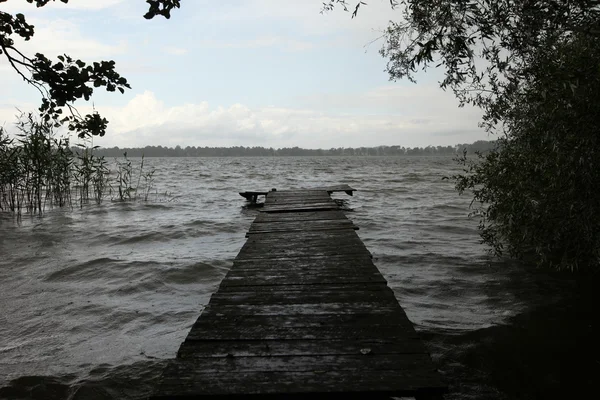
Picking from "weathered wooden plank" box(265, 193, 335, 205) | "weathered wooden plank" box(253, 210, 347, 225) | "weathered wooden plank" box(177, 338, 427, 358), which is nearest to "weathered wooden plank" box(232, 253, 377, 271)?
"weathered wooden plank" box(177, 338, 427, 358)

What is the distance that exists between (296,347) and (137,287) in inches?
198

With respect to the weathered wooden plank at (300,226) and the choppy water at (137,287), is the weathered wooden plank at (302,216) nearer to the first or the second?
the weathered wooden plank at (300,226)

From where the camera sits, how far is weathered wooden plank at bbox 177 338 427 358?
2855 mm

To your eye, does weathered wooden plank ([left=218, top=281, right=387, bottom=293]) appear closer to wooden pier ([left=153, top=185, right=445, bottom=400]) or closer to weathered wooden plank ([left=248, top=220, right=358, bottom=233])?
wooden pier ([left=153, top=185, right=445, bottom=400])

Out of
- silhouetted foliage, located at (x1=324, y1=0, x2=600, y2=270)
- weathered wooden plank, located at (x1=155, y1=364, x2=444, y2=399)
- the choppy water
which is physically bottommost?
the choppy water

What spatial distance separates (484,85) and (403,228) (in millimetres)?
6116

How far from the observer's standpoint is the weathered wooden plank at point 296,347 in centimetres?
286

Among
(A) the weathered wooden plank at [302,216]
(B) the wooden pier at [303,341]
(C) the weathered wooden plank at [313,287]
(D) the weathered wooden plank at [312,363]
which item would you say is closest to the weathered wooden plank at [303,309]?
(B) the wooden pier at [303,341]

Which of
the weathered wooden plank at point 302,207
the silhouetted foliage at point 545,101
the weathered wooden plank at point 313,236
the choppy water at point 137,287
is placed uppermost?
the silhouetted foliage at point 545,101

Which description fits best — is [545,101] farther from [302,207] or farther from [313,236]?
[302,207]

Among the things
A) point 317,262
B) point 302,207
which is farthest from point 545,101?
point 302,207

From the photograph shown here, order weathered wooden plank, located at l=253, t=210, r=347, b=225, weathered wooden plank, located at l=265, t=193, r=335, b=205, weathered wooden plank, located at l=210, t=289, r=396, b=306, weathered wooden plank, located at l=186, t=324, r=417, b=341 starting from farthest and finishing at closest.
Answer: weathered wooden plank, located at l=265, t=193, r=335, b=205, weathered wooden plank, located at l=253, t=210, r=347, b=225, weathered wooden plank, located at l=210, t=289, r=396, b=306, weathered wooden plank, located at l=186, t=324, r=417, b=341

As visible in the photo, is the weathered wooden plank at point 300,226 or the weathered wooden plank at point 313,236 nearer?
the weathered wooden plank at point 313,236

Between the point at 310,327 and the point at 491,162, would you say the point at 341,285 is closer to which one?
the point at 310,327
